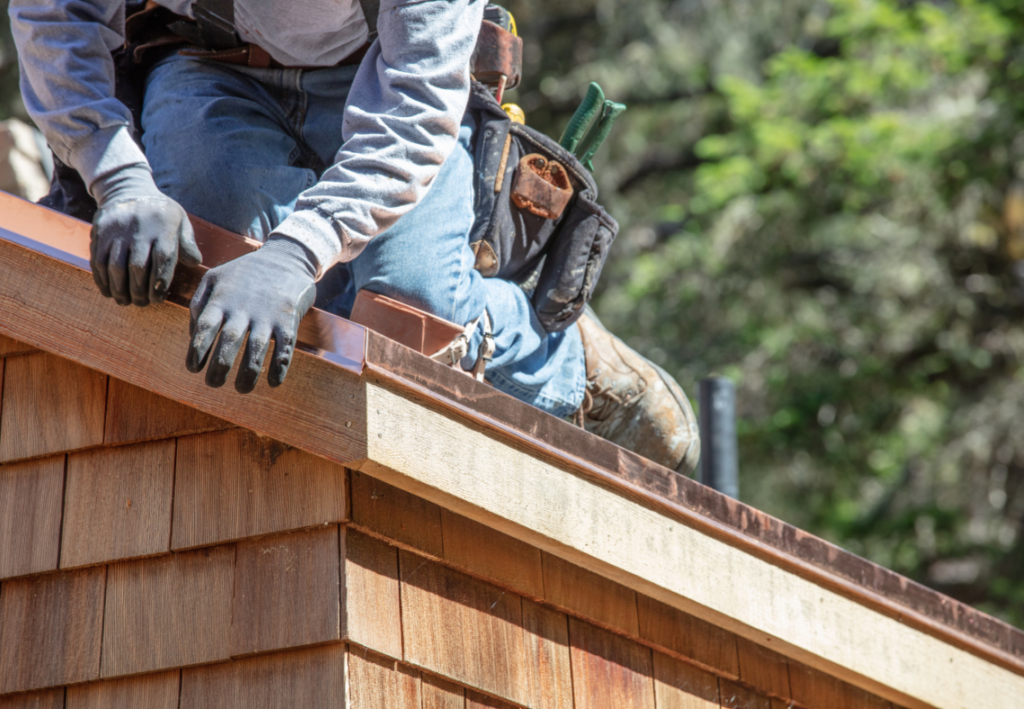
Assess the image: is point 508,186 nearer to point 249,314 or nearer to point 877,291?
point 249,314

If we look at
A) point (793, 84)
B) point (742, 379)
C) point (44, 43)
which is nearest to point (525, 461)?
point (44, 43)

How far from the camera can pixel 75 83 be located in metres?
1.96

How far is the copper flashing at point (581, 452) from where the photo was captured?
1.74 meters

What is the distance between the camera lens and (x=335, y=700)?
5.50ft

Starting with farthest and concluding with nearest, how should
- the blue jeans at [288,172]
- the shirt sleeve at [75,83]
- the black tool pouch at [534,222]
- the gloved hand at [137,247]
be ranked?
the black tool pouch at [534,222] → the blue jeans at [288,172] → the shirt sleeve at [75,83] → the gloved hand at [137,247]

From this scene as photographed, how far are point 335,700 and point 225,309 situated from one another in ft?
1.83

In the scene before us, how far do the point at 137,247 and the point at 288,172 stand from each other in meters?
0.50

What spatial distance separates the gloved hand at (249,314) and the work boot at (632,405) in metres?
1.08

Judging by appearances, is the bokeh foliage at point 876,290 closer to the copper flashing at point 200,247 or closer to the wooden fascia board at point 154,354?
the copper flashing at point 200,247

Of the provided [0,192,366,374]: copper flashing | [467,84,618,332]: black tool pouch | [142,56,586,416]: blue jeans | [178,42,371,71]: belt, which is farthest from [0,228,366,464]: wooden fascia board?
[467,84,618,332]: black tool pouch

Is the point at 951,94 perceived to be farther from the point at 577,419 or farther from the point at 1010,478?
the point at 577,419

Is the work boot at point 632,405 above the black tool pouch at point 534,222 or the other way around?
the other way around

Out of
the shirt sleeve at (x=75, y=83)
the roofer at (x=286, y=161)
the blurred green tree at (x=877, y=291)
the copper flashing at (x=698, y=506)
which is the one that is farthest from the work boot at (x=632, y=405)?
the blurred green tree at (x=877, y=291)

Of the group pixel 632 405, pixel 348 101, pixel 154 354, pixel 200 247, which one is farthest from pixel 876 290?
pixel 154 354
